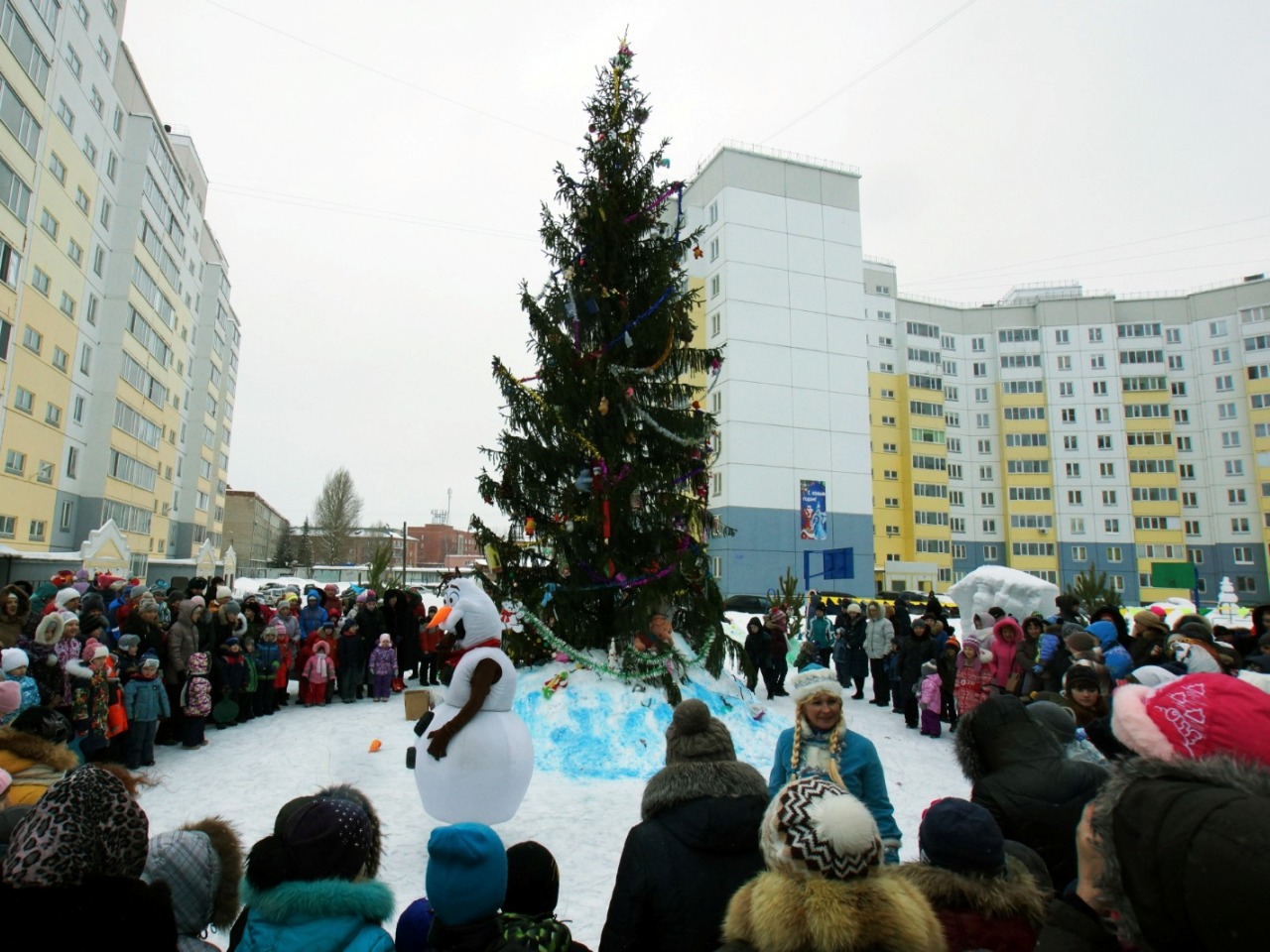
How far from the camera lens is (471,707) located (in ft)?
18.1

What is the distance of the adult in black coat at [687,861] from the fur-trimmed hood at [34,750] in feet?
9.91

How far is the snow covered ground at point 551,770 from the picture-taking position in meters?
6.26

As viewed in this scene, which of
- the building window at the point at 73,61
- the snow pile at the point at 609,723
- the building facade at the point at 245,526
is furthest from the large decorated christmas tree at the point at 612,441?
the building facade at the point at 245,526

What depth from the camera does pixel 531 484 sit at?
1091cm

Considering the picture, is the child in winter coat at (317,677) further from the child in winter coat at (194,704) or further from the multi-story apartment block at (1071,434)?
the multi-story apartment block at (1071,434)

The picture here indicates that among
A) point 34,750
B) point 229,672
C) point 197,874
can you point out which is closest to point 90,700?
point 229,672

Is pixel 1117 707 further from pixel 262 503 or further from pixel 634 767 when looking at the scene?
pixel 262 503

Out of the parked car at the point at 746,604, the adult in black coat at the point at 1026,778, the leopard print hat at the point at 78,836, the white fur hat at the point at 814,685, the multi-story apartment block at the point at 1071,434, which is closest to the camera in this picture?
the leopard print hat at the point at 78,836

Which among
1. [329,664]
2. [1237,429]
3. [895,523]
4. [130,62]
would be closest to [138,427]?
[130,62]

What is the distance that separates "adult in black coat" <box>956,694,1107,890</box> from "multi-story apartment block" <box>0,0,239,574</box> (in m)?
32.3

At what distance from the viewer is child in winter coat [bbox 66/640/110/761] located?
7391 mm

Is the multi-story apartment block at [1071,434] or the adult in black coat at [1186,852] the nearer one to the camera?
the adult in black coat at [1186,852]

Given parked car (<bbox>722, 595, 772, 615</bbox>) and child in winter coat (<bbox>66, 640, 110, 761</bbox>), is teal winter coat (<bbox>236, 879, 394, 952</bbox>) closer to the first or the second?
child in winter coat (<bbox>66, 640, 110, 761</bbox>)

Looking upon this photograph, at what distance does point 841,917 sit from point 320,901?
1667 millimetres
